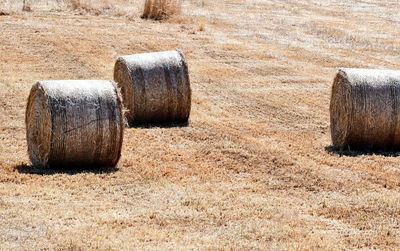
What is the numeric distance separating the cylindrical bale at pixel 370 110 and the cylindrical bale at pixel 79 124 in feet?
13.8

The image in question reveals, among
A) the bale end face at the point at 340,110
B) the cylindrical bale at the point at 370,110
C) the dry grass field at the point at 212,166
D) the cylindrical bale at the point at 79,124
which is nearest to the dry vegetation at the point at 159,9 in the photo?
the dry grass field at the point at 212,166

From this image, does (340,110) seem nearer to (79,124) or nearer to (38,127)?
(79,124)

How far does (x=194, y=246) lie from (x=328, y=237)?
171cm

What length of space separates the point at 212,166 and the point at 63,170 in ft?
7.93

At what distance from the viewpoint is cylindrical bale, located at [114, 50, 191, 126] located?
17.8 metres

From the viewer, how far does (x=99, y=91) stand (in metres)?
13.9

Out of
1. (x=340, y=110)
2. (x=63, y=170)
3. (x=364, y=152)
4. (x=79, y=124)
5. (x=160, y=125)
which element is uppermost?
→ (x=340, y=110)

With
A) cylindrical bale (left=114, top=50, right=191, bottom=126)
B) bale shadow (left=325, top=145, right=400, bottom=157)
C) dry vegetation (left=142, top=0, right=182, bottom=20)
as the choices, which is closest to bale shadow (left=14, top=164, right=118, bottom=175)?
cylindrical bale (left=114, top=50, right=191, bottom=126)

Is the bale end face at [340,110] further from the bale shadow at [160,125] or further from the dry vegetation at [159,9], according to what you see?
the dry vegetation at [159,9]

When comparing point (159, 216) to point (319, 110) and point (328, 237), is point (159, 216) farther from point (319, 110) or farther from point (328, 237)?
point (319, 110)

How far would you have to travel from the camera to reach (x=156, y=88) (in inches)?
700

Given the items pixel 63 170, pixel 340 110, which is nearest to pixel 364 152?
pixel 340 110

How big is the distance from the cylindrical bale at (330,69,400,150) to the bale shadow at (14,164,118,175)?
4.36 meters

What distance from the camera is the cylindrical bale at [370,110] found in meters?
15.6
